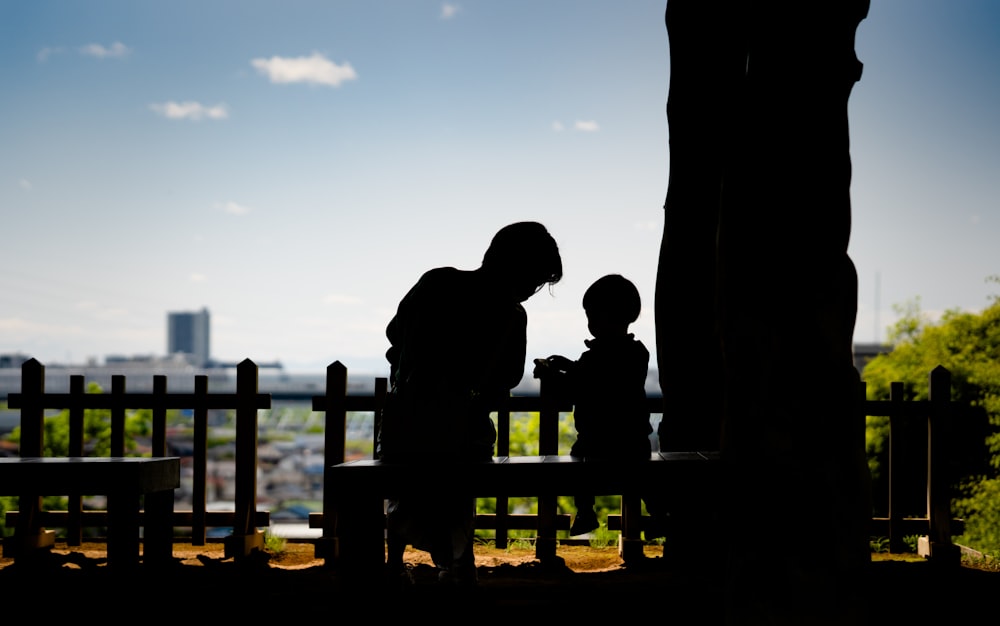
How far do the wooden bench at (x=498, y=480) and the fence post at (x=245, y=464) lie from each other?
2964mm

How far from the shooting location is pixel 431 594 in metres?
4.26

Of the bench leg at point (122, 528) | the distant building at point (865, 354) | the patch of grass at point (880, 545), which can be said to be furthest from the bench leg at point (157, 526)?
the distant building at point (865, 354)

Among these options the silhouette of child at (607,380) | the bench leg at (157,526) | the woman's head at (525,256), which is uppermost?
the woman's head at (525,256)

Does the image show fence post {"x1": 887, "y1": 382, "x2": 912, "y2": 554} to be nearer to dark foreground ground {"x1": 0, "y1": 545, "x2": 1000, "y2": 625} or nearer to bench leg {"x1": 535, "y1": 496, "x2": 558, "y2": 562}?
dark foreground ground {"x1": 0, "y1": 545, "x2": 1000, "y2": 625}

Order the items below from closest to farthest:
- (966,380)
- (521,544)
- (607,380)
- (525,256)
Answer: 1. (525,256)
2. (607,380)
3. (521,544)
4. (966,380)

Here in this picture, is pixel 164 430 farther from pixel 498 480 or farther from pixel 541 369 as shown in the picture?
pixel 498 480

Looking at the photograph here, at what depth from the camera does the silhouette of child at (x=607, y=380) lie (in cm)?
382

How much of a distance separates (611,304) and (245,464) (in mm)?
3573

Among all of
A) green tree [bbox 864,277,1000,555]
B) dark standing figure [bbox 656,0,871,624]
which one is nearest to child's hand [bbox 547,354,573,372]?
dark standing figure [bbox 656,0,871,624]

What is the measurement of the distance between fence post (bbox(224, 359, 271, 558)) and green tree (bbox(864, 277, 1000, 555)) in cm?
675

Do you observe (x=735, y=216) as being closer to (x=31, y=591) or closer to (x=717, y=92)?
(x=717, y=92)

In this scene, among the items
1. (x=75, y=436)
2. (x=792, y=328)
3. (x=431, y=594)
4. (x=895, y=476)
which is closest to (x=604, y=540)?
(x=895, y=476)

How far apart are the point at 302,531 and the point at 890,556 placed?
15.5ft

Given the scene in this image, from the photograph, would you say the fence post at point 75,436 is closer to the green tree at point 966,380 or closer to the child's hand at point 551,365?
the child's hand at point 551,365
